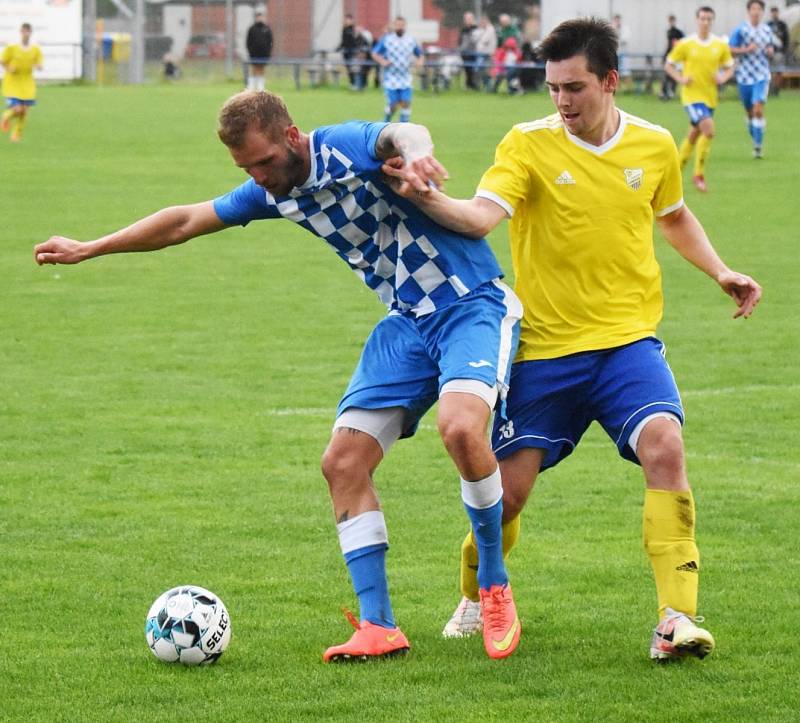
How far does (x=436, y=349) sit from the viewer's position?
5.26 metres

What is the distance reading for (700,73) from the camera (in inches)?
867

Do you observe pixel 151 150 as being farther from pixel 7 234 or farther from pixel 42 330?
pixel 42 330

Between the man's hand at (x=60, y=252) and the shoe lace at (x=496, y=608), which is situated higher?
the man's hand at (x=60, y=252)

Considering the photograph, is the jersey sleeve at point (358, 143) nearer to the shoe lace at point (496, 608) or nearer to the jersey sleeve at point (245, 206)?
the jersey sleeve at point (245, 206)

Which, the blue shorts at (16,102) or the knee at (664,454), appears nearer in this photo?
the knee at (664,454)

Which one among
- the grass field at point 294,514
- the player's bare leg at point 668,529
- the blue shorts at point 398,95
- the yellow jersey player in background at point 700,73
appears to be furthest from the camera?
the blue shorts at point 398,95

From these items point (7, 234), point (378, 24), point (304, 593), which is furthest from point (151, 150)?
point (378, 24)

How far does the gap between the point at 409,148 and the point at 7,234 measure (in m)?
12.6

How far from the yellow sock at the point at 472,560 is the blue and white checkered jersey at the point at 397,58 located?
25.6 metres

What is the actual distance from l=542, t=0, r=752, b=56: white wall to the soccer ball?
131 feet

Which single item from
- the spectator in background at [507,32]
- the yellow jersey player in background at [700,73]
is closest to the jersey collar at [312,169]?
the yellow jersey player in background at [700,73]

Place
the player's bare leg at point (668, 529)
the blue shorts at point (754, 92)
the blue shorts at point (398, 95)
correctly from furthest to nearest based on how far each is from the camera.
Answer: the blue shorts at point (398, 95) → the blue shorts at point (754, 92) → the player's bare leg at point (668, 529)

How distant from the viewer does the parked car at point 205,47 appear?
50.9 metres

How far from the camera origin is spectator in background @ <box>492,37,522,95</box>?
41094 millimetres
